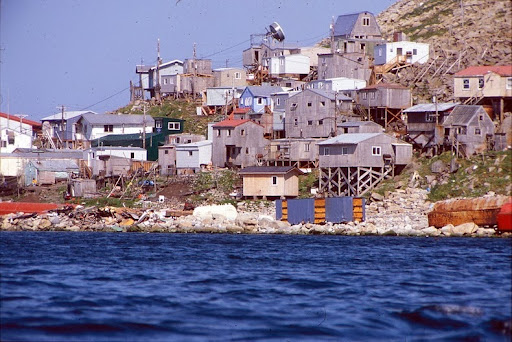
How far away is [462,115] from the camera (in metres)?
65.2

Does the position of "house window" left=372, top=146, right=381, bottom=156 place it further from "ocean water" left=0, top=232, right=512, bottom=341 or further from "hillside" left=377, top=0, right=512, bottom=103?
"ocean water" left=0, top=232, right=512, bottom=341

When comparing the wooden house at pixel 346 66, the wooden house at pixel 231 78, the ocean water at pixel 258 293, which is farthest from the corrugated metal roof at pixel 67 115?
the ocean water at pixel 258 293

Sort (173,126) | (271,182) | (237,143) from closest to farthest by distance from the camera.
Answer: (271,182) < (237,143) < (173,126)

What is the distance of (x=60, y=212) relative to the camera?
6594 centimetres

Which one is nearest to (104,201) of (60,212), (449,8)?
(60,212)

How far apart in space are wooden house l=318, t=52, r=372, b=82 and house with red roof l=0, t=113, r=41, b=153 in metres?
30.7

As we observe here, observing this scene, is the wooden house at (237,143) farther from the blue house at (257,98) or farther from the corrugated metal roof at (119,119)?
the corrugated metal roof at (119,119)

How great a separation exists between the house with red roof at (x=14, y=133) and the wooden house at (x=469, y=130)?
43.7 m

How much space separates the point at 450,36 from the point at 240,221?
165 feet

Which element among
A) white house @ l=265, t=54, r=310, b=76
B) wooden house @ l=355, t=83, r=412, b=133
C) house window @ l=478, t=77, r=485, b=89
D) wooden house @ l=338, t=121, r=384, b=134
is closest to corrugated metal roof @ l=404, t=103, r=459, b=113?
wooden house @ l=338, t=121, r=384, b=134

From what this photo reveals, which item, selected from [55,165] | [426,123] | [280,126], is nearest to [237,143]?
[280,126]

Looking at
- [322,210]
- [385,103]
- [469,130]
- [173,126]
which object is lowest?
[322,210]

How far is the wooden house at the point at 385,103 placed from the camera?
77375 millimetres

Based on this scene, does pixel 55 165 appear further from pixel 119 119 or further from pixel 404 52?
pixel 404 52
